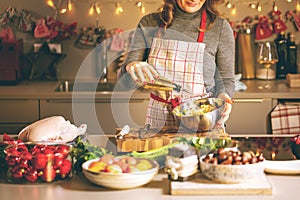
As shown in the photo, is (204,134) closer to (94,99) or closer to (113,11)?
(94,99)

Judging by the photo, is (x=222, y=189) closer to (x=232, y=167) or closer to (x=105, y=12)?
(x=232, y=167)

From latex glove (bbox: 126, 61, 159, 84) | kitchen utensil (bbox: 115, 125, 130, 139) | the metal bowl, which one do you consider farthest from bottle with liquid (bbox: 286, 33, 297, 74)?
kitchen utensil (bbox: 115, 125, 130, 139)

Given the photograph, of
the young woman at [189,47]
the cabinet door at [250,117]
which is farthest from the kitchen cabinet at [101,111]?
the young woman at [189,47]

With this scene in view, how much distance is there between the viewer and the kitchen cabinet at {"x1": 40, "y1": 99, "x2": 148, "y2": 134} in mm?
3949

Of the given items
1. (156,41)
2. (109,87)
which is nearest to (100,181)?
(156,41)

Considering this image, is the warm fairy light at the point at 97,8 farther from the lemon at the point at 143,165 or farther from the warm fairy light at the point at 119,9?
the lemon at the point at 143,165

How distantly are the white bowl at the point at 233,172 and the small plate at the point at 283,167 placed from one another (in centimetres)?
18

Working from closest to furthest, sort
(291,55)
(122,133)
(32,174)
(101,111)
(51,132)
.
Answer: (32,174) < (51,132) < (122,133) < (101,111) < (291,55)

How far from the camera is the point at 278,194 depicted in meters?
1.98

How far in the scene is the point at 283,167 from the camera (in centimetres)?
223

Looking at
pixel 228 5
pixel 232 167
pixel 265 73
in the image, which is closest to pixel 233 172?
pixel 232 167

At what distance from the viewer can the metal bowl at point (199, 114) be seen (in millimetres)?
2500

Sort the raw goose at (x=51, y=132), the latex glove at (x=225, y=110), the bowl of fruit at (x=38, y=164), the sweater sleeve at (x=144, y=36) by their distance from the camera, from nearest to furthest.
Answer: the bowl of fruit at (x=38, y=164) → the raw goose at (x=51, y=132) → the latex glove at (x=225, y=110) → the sweater sleeve at (x=144, y=36)

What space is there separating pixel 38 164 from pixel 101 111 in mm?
1930
